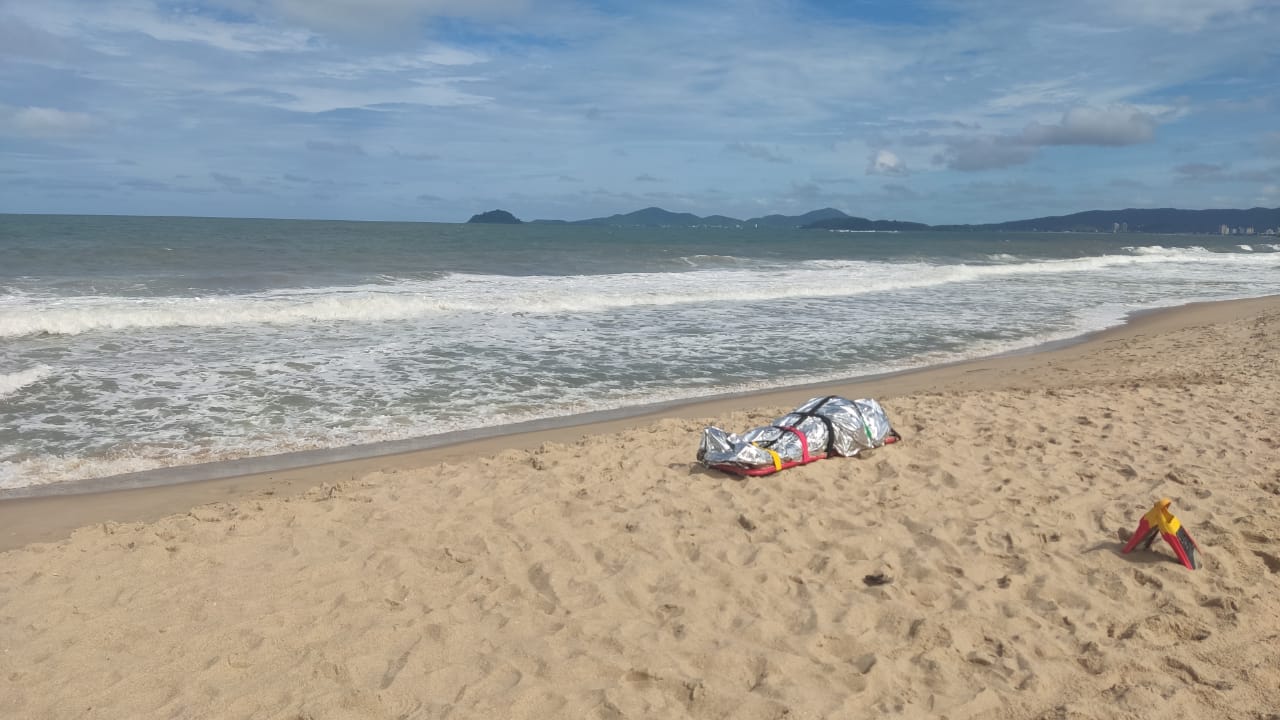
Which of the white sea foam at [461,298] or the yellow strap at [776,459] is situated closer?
the yellow strap at [776,459]

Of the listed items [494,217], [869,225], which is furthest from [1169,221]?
[494,217]

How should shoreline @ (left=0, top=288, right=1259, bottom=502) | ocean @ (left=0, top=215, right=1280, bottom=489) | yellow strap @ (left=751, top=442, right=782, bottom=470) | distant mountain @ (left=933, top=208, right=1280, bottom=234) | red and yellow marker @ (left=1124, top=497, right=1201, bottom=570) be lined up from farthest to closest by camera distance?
1. distant mountain @ (left=933, top=208, right=1280, bottom=234)
2. ocean @ (left=0, top=215, right=1280, bottom=489)
3. shoreline @ (left=0, top=288, right=1259, bottom=502)
4. yellow strap @ (left=751, top=442, right=782, bottom=470)
5. red and yellow marker @ (left=1124, top=497, right=1201, bottom=570)

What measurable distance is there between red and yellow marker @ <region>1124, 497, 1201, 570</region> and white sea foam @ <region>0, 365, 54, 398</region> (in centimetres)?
1117

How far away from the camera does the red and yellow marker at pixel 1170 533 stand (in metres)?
4.35

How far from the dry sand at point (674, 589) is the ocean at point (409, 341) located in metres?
1.72

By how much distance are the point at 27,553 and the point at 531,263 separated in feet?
100.0

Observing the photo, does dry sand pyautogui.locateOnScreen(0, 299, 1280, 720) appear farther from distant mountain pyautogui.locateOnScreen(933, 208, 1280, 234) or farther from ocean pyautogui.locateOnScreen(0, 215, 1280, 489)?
distant mountain pyautogui.locateOnScreen(933, 208, 1280, 234)

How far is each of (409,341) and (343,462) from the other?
21.2ft

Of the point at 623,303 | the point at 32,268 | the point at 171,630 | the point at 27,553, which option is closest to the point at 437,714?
the point at 171,630

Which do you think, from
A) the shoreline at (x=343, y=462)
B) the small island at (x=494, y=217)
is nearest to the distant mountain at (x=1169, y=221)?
the small island at (x=494, y=217)

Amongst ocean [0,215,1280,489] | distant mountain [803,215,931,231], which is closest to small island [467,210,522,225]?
distant mountain [803,215,931,231]

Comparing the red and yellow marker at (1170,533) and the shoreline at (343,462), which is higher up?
the red and yellow marker at (1170,533)

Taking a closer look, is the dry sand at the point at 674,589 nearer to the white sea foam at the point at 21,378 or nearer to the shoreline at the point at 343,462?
the shoreline at the point at 343,462

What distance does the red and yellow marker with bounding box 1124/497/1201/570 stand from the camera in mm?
4348
